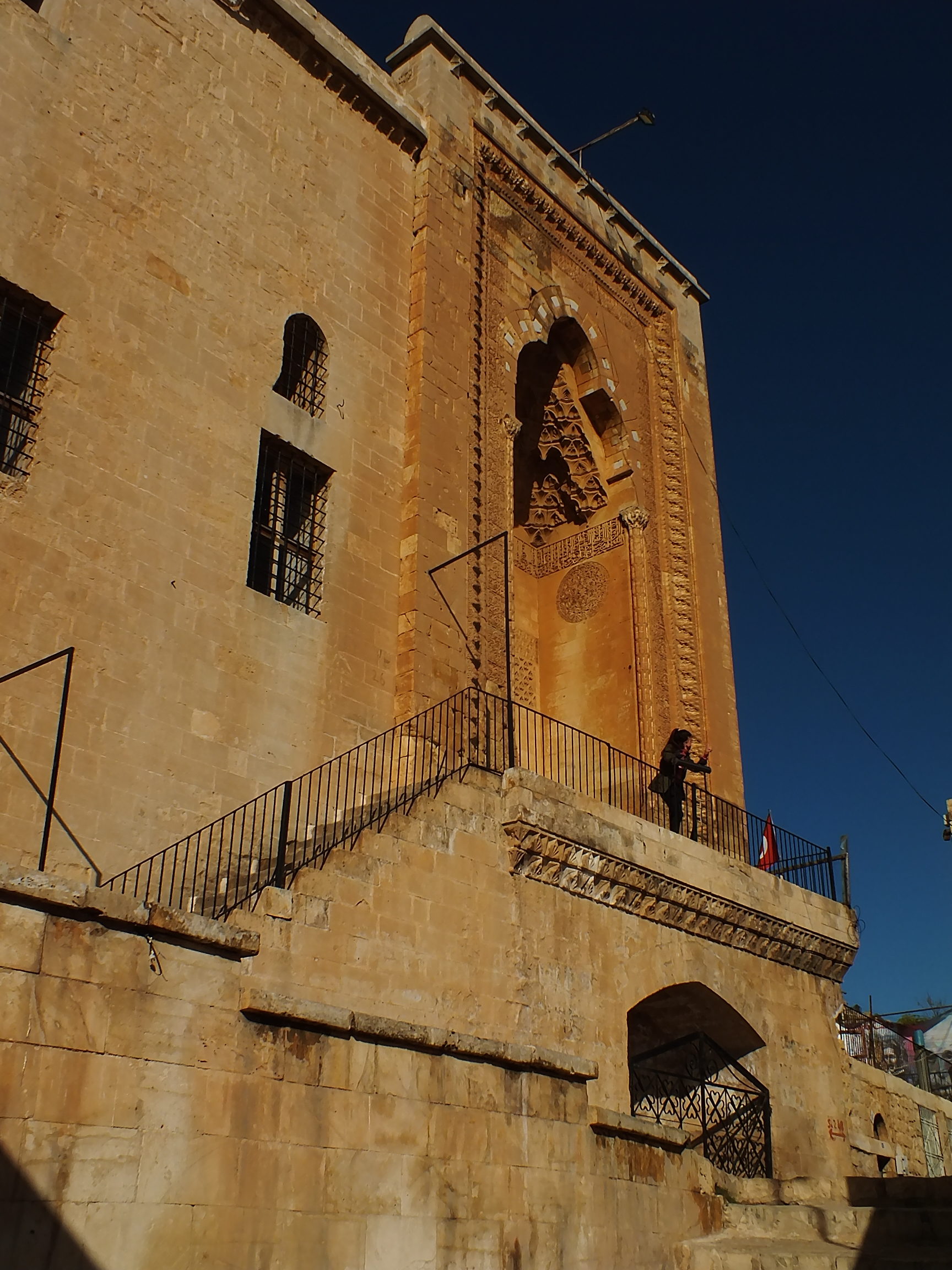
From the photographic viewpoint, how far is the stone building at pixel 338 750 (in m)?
7.12

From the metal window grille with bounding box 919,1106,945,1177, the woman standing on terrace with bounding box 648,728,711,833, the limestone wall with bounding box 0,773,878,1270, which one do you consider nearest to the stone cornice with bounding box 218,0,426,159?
the woman standing on terrace with bounding box 648,728,711,833

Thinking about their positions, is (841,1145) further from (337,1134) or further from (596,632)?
(337,1134)

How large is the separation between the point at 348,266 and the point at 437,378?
152 centimetres

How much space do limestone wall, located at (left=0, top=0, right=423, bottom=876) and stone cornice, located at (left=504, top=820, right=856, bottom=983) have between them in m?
2.16

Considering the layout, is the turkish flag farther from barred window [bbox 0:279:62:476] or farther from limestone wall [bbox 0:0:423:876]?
barred window [bbox 0:279:62:476]

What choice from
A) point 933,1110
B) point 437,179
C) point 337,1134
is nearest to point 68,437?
point 337,1134

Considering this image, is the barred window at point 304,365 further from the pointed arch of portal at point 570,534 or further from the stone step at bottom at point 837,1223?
the stone step at bottom at point 837,1223

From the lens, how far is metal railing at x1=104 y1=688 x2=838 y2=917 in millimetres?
9508

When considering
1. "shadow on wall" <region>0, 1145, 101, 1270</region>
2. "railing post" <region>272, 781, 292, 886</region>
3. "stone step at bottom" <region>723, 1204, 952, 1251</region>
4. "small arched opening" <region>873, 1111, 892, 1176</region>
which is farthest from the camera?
"small arched opening" <region>873, 1111, 892, 1176</region>

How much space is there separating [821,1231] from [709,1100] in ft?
9.46

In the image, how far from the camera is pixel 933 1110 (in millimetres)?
18547

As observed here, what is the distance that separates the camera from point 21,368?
10250 mm

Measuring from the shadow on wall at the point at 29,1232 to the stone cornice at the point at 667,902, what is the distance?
5.21m

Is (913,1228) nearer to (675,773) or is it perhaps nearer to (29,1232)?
(675,773)
